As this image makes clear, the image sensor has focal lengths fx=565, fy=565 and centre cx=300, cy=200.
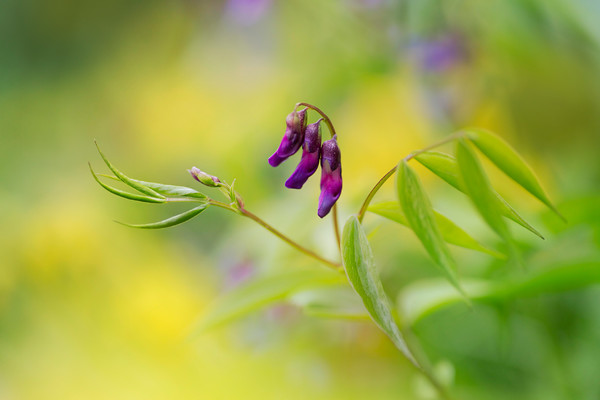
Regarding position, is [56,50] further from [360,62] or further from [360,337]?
[360,337]

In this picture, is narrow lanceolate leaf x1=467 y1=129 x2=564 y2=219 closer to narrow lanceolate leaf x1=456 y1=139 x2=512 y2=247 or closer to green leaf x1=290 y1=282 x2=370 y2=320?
narrow lanceolate leaf x1=456 y1=139 x2=512 y2=247

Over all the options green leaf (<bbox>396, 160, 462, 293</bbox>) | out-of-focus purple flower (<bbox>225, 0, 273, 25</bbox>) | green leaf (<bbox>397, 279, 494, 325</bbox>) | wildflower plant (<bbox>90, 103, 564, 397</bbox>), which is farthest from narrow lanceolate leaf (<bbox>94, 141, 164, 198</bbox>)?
out-of-focus purple flower (<bbox>225, 0, 273, 25</bbox>)

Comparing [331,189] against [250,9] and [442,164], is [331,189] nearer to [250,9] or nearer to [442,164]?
[442,164]

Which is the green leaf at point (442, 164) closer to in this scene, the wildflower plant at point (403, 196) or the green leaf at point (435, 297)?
the wildflower plant at point (403, 196)

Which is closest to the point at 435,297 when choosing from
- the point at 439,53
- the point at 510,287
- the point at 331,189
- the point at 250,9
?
the point at 510,287

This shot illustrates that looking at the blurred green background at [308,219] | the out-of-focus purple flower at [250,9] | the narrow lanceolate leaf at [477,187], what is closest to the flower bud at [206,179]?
the narrow lanceolate leaf at [477,187]
